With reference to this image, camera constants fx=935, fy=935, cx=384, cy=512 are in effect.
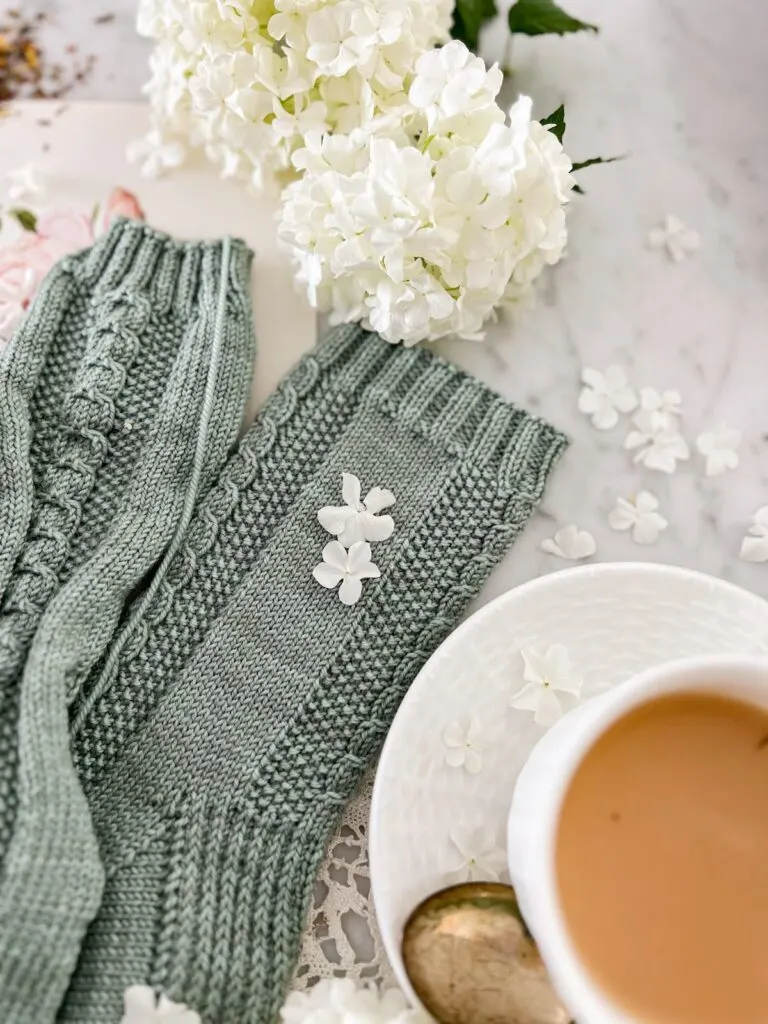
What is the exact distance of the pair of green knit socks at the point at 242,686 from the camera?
2.05ft

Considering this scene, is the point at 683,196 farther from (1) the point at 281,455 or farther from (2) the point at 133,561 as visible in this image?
(2) the point at 133,561

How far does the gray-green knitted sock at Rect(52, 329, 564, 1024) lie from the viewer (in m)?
0.65

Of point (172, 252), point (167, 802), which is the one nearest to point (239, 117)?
point (172, 252)

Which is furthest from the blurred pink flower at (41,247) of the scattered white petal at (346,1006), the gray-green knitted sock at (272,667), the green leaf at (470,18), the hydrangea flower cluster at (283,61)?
the scattered white petal at (346,1006)

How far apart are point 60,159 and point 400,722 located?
60cm

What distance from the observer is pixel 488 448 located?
2.57ft

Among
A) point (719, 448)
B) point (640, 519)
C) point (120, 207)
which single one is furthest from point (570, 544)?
point (120, 207)

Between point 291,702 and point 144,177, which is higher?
point 144,177

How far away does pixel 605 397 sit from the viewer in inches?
33.4

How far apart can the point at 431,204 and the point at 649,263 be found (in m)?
0.29

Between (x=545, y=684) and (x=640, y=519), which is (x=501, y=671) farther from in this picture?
(x=640, y=519)

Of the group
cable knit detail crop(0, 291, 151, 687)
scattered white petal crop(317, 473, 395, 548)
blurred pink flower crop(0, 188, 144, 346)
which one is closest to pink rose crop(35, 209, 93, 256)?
→ blurred pink flower crop(0, 188, 144, 346)

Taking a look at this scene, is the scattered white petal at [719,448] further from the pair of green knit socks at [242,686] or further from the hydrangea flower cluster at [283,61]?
the hydrangea flower cluster at [283,61]

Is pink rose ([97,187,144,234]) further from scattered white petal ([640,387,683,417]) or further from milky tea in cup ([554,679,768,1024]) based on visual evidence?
milky tea in cup ([554,679,768,1024])
